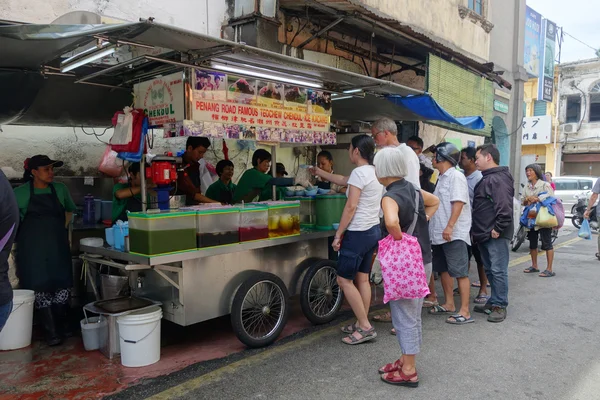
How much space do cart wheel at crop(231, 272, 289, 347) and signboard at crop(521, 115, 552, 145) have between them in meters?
14.8

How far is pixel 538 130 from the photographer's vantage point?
55.1ft

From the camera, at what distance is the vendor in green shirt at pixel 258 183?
516cm

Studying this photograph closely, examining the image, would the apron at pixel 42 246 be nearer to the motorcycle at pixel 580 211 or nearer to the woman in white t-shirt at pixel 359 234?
the woman in white t-shirt at pixel 359 234

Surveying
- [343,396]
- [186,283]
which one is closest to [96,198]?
[186,283]

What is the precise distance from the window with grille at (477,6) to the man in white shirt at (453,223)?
8.73m

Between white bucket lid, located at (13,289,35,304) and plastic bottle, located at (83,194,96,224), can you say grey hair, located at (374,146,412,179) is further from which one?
plastic bottle, located at (83,194,96,224)

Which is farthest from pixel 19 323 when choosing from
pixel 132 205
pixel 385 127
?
pixel 385 127

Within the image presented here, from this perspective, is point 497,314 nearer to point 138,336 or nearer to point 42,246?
point 138,336

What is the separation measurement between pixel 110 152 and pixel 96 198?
193 centimetres

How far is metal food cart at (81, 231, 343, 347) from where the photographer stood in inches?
150

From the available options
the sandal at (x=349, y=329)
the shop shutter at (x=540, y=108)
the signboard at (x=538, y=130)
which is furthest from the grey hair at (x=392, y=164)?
the shop shutter at (x=540, y=108)

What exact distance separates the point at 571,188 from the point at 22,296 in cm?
1839

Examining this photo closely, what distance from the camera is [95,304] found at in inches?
155

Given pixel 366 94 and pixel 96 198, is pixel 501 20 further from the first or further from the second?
pixel 96 198
